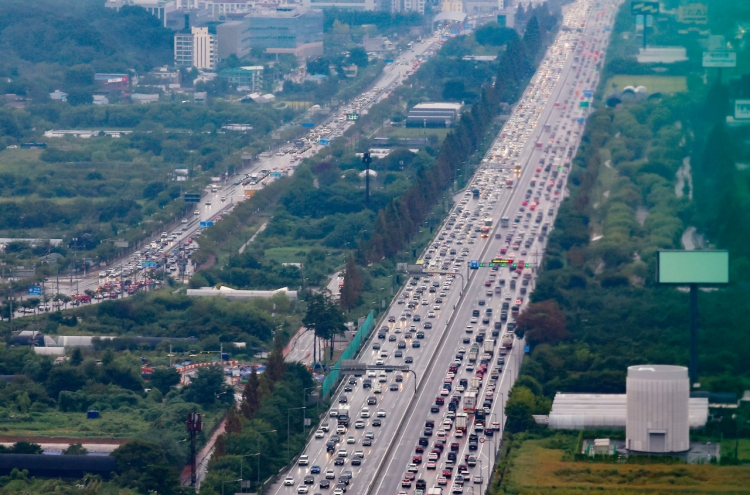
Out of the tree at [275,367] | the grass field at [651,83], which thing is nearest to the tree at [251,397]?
the tree at [275,367]

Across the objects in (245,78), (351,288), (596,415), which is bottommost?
(245,78)

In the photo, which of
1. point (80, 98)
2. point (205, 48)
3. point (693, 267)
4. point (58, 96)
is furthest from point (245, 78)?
point (693, 267)

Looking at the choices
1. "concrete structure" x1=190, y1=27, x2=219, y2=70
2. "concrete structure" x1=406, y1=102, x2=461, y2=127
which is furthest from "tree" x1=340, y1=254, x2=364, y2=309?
"concrete structure" x1=190, y1=27, x2=219, y2=70

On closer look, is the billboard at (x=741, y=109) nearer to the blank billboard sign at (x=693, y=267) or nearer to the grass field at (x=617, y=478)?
the blank billboard sign at (x=693, y=267)

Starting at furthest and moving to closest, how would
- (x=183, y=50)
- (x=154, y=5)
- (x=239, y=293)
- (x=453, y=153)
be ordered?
(x=154, y=5)
(x=183, y=50)
(x=453, y=153)
(x=239, y=293)

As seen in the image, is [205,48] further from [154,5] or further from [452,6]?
[452,6]

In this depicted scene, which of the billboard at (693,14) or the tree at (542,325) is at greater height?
Result: the billboard at (693,14)
